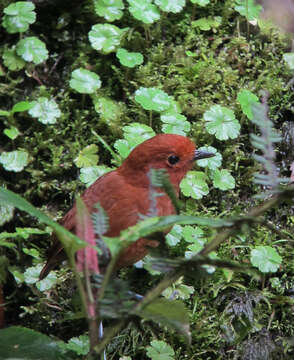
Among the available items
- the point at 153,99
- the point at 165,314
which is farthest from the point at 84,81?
the point at 165,314

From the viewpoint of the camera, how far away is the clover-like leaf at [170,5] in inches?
130

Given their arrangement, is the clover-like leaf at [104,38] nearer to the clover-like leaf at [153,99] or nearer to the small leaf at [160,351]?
the clover-like leaf at [153,99]

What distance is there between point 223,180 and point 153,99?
2.08 ft

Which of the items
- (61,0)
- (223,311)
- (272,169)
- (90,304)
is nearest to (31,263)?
(223,311)

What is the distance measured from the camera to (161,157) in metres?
2.40

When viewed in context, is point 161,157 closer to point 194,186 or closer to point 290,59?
point 194,186

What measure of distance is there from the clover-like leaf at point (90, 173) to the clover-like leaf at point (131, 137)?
0.51 ft

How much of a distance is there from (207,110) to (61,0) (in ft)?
4.14

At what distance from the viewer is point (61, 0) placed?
11.3 ft

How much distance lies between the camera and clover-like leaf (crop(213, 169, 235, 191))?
2.94 m

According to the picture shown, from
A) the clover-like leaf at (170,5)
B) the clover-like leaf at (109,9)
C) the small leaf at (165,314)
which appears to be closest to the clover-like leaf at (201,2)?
the clover-like leaf at (170,5)

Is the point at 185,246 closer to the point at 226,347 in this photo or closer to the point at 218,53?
the point at 226,347

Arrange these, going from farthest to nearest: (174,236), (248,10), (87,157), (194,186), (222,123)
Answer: (248,10) → (87,157) → (222,123) → (194,186) → (174,236)

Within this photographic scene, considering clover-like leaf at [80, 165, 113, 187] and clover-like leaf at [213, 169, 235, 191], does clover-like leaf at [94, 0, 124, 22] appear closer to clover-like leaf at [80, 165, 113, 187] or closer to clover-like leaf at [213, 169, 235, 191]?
clover-like leaf at [80, 165, 113, 187]
